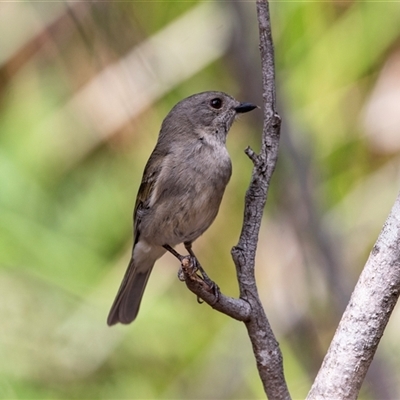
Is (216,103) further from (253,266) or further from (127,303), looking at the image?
(253,266)

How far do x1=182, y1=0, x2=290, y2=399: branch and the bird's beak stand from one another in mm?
1285

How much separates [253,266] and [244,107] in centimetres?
153

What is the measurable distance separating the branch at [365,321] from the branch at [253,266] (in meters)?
0.36

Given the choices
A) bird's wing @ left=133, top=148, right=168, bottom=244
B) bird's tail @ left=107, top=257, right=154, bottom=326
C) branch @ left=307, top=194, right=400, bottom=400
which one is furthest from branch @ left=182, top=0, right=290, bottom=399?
bird's tail @ left=107, top=257, right=154, bottom=326

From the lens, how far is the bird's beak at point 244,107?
143 inches

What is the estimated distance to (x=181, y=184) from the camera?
3.39m

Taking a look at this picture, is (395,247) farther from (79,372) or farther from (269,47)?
(79,372)

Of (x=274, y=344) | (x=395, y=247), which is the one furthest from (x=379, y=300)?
(x=274, y=344)

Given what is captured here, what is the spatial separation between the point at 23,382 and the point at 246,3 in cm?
256

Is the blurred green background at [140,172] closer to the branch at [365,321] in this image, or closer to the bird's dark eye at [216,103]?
the bird's dark eye at [216,103]

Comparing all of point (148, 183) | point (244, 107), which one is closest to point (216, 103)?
point (244, 107)

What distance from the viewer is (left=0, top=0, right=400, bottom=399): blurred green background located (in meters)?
4.06

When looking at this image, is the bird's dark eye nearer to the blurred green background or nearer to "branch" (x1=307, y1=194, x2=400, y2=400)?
the blurred green background

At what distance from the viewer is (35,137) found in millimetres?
4699
